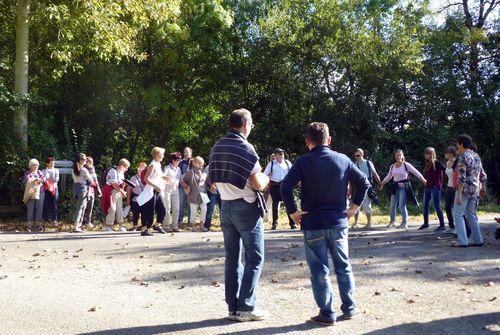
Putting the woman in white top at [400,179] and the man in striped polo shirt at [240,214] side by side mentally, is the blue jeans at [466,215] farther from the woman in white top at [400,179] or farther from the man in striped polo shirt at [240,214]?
the man in striped polo shirt at [240,214]

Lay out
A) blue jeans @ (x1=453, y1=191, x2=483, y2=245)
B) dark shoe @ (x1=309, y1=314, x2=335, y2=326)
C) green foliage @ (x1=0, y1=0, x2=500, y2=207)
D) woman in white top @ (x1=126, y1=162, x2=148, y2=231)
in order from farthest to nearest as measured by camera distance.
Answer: green foliage @ (x1=0, y1=0, x2=500, y2=207) → woman in white top @ (x1=126, y1=162, x2=148, y2=231) → blue jeans @ (x1=453, y1=191, x2=483, y2=245) → dark shoe @ (x1=309, y1=314, x2=335, y2=326)

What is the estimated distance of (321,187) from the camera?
17.7 feet

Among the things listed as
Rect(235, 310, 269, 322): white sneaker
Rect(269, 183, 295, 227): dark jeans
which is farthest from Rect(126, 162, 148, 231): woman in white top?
Rect(235, 310, 269, 322): white sneaker

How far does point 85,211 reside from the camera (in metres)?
15.0

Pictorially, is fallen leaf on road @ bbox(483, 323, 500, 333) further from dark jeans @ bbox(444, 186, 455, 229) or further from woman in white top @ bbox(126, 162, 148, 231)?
woman in white top @ bbox(126, 162, 148, 231)

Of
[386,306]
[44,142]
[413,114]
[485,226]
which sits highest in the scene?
[413,114]

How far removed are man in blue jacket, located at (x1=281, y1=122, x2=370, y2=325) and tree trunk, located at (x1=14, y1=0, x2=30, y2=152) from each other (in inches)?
520

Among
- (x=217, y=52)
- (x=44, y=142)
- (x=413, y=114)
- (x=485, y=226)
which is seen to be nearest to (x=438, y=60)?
(x=413, y=114)

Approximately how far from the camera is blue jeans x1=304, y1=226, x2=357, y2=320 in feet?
17.6

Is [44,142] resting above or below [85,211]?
above

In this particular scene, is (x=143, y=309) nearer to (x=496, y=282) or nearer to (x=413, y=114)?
(x=496, y=282)

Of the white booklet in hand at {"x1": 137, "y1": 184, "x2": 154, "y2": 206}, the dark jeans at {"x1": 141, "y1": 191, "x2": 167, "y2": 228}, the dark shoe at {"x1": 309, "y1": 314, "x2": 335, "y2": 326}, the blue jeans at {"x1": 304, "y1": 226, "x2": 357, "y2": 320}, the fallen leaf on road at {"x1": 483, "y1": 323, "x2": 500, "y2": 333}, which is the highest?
the white booklet in hand at {"x1": 137, "y1": 184, "x2": 154, "y2": 206}

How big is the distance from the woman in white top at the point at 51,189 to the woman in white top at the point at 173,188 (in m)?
3.10

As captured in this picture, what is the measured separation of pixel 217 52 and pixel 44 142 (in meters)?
7.61
